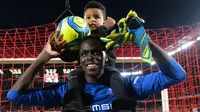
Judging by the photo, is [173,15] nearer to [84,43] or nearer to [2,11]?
[2,11]

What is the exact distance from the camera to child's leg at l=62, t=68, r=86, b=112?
132 centimetres

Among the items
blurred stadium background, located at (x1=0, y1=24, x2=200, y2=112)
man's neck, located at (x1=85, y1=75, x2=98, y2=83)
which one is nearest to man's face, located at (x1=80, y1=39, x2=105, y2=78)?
man's neck, located at (x1=85, y1=75, x2=98, y2=83)

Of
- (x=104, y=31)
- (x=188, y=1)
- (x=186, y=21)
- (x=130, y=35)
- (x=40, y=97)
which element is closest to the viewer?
(x=130, y=35)

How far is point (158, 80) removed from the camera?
134 centimetres

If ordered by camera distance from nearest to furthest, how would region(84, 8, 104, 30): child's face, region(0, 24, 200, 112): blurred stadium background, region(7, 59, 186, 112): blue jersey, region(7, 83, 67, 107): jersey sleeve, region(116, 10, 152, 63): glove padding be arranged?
region(116, 10, 152, 63): glove padding
region(7, 59, 186, 112): blue jersey
region(7, 83, 67, 107): jersey sleeve
region(84, 8, 104, 30): child's face
region(0, 24, 200, 112): blurred stadium background

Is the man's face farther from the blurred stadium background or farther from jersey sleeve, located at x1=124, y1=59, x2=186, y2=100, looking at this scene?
the blurred stadium background

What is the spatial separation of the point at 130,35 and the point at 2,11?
11.3 metres

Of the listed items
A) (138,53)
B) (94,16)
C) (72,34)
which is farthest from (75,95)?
(138,53)

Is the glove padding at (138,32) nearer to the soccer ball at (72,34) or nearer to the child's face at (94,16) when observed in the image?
the soccer ball at (72,34)

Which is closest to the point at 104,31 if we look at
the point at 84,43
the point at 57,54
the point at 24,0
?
the point at 84,43

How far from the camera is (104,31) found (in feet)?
5.50

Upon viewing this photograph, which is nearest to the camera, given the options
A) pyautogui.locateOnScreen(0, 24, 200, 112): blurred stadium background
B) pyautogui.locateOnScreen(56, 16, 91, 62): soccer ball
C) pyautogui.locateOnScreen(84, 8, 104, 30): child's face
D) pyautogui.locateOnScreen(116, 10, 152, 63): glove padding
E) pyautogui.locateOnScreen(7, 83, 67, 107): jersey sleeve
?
pyautogui.locateOnScreen(116, 10, 152, 63): glove padding

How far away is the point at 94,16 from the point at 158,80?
90 centimetres

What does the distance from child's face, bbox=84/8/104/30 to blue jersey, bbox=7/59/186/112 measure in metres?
0.64
